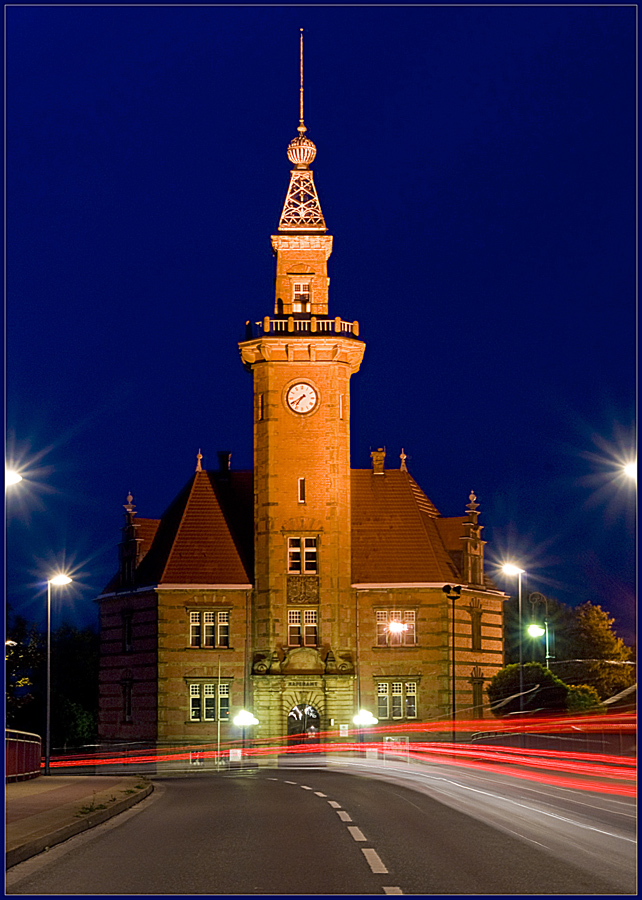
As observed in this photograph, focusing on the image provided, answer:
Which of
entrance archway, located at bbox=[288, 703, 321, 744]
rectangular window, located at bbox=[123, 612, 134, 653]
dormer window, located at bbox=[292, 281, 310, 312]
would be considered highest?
dormer window, located at bbox=[292, 281, 310, 312]

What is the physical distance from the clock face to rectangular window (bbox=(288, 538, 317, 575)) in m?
7.28

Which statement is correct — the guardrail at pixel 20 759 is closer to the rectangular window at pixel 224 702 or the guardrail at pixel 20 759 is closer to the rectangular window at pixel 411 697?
the rectangular window at pixel 224 702

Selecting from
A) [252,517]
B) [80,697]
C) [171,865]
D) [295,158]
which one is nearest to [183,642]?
[252,517]

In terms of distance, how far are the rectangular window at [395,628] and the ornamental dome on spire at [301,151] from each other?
91.8 ft

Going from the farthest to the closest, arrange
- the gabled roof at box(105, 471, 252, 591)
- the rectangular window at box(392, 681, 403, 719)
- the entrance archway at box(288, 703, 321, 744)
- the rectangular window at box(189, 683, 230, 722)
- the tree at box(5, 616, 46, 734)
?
the gabled roof at box(105, 471, 252, 591) < the rectangular window at box(392, 681, 403, 719) < the rectangular window at box(189, 683, 230, 722) < the entrance archway at box(288, 703, 321, 744) < the tree at box(5, 616, 46, 734)

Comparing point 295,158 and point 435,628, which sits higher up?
point 295,158

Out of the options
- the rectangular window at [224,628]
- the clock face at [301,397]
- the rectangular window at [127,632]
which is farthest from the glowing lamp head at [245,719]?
the clock face at [301,397]

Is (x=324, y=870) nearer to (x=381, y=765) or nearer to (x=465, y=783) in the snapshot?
(x=465, y=783)

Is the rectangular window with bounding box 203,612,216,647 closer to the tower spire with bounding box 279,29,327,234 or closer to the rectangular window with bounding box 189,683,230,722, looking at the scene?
the rectangular window with bounding box 189,683,230,722

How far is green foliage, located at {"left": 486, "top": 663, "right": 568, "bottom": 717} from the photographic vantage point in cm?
7019

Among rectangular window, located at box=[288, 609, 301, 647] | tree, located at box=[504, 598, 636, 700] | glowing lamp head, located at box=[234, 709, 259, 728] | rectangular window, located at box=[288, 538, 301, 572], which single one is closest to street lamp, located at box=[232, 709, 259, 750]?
glowing lamp head, located at box=[234, 709, 259, 728]

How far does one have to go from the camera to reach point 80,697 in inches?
4240

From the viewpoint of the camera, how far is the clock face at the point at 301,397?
2928 inches

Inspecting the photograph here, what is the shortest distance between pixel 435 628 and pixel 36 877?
60874mm
